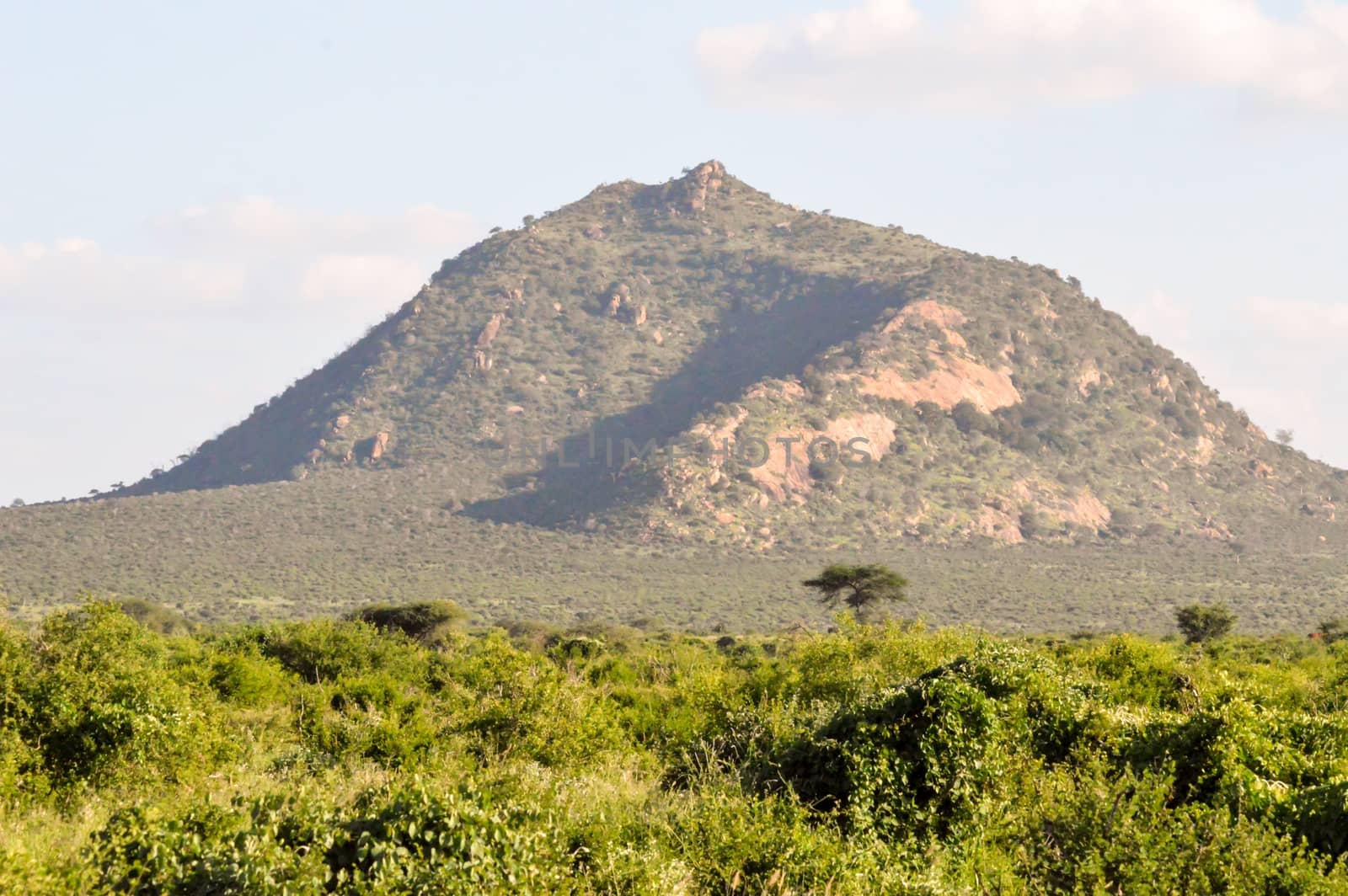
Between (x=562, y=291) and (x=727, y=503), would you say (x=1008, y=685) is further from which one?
(x=562, y=291)

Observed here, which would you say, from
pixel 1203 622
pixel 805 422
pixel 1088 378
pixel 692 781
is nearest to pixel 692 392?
pixel 805 422

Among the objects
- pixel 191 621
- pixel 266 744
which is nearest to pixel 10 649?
pixel 266 744

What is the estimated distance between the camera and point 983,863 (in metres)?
13.5

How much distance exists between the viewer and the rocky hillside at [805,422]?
131 meters

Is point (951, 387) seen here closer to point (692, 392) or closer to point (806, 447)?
point (806, 447)

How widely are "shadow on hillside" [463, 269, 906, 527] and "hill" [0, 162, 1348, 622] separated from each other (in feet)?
1.62

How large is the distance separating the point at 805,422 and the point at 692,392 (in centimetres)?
3346

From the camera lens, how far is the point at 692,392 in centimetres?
16875

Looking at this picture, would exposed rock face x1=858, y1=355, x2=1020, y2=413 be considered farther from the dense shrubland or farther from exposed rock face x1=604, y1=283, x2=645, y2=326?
the dense shrubland

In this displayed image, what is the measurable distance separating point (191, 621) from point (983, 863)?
242 feet

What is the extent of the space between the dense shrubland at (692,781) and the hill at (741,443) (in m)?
78.3

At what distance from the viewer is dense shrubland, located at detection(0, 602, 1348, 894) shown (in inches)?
449

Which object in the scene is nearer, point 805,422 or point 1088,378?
point 805,422

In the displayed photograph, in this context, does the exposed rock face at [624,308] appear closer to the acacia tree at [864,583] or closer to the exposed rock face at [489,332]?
the exposed rock face at [489,332]
